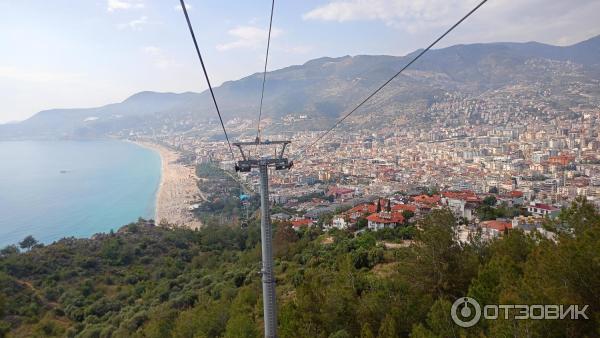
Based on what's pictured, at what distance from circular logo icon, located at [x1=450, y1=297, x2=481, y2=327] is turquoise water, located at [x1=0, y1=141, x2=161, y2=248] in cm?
2392

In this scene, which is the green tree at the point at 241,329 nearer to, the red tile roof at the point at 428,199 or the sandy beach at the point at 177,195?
the red tile roof at the point at 428,199

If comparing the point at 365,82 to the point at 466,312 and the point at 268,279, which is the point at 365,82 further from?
the point at 268,279

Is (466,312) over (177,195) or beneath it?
over

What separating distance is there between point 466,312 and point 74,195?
38.1 m

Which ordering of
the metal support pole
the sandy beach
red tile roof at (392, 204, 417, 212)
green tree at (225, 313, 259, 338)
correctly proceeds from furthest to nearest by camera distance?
1. the sandy beach
2. red tile roof at (392, 204, 417, 212)
3. green tree at (225, 313, 259, 338)
4. the metal support pole

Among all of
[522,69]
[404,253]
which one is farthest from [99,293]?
[522,69]

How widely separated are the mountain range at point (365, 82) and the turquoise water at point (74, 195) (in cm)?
2628

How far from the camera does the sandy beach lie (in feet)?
78.3

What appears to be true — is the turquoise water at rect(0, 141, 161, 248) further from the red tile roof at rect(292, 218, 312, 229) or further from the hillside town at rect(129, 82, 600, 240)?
the red tile roof at rect(292, 218, 312, 229)

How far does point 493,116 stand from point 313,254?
47.2m

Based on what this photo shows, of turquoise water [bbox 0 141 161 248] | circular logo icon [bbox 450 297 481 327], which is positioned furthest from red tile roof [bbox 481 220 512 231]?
turquoise water [bbox 0 141 161 248]

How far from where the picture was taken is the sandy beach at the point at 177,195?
23.9m

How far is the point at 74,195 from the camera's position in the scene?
117 feet

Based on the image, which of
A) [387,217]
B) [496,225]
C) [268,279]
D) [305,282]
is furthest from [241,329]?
[387,217]
